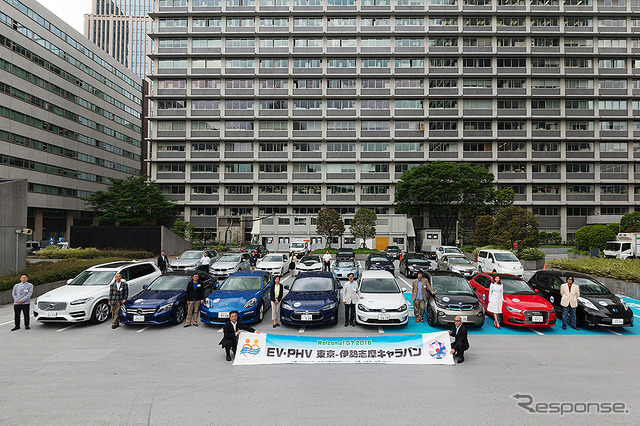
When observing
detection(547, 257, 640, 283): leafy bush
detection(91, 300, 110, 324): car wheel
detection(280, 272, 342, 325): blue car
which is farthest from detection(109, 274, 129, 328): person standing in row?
detection(547, 257, 640, 283): leafy bush

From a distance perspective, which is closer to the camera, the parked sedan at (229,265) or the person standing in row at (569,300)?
the person standing in row at (569,300)

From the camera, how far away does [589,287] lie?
36.6ft

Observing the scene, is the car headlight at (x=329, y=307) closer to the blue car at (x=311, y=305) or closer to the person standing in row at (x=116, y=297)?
the blue car at (x=311, y=305)

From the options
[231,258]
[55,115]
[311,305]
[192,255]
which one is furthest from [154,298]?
[55,115]

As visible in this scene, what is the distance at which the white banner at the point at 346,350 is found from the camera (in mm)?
7586

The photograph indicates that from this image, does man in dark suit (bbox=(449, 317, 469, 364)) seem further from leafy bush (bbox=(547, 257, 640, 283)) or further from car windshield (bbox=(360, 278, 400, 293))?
leafy bush (bbox=(547, 257, 640, 283))

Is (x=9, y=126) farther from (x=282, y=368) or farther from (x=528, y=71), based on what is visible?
(x=528, y=71)

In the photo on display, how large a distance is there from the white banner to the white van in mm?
14307

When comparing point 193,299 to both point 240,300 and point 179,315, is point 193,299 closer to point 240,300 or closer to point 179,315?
point 179,315

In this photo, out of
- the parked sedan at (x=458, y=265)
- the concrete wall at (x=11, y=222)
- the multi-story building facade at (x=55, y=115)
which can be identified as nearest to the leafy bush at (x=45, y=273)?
the concrete wall at (x=11, y=222)

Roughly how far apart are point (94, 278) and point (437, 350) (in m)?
11.4

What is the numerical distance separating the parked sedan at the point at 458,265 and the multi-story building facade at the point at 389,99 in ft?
104

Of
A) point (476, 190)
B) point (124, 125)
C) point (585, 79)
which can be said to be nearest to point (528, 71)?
point (585, 79)

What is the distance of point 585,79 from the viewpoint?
5309cm
